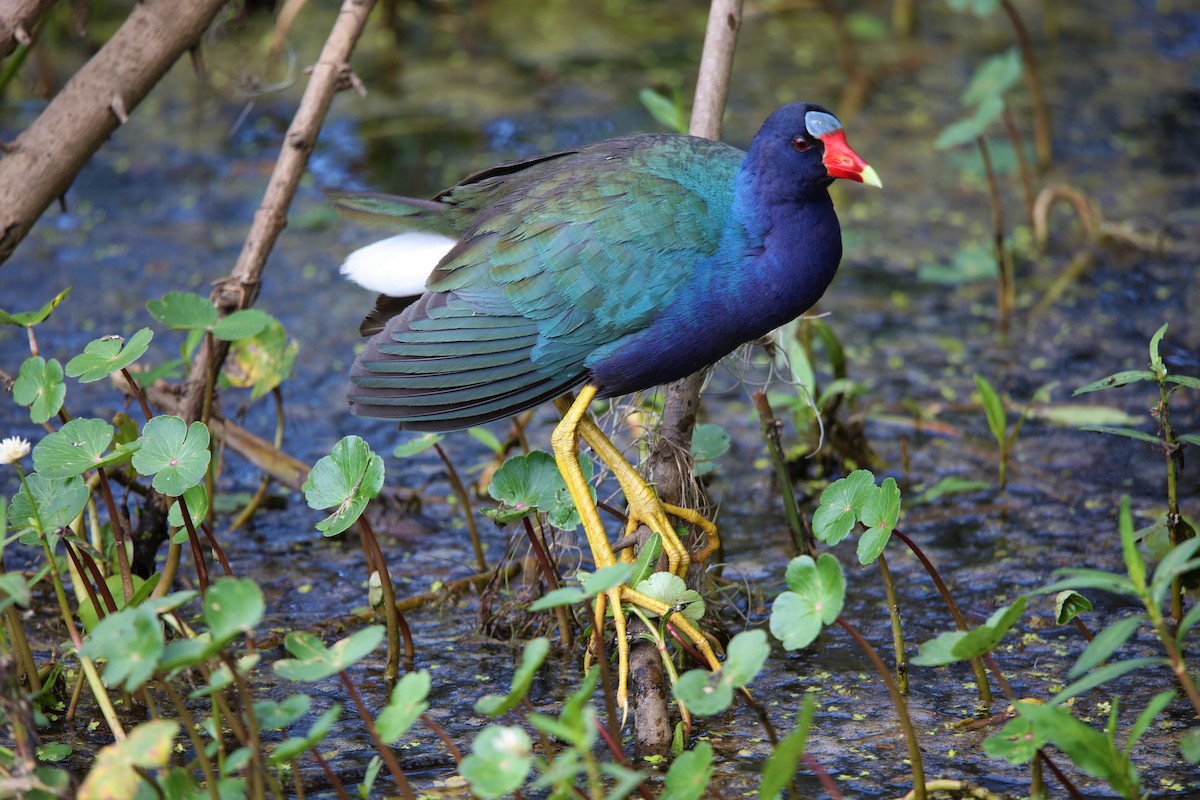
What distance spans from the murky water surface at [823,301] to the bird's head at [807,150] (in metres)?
0.85

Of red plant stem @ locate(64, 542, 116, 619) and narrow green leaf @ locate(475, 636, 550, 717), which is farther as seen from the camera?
red plant stem @ locate(64, 542, 116, 619)

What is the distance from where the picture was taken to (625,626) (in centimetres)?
213

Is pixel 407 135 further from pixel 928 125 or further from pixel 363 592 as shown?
pixel 363 592

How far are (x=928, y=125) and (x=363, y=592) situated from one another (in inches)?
123

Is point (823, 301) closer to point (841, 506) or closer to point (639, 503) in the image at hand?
point (639, 503)

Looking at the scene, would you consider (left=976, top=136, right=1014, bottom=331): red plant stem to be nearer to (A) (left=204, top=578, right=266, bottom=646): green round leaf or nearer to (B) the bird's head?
(B) the bird's head

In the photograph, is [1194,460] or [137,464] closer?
[137,464]

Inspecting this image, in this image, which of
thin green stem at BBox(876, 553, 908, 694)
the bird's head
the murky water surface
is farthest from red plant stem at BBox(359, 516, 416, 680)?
the bird's head

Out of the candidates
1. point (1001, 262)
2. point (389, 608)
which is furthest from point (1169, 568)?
point (1001, 262)

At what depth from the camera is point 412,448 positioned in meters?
2.59

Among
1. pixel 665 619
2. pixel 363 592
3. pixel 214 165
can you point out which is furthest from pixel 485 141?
pixel 665 619

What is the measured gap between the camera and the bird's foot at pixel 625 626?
6.81 feet

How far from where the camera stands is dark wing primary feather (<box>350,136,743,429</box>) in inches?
88.7

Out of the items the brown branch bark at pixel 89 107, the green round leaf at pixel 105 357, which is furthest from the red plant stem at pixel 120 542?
the brown branch bark at pixel 89 107
